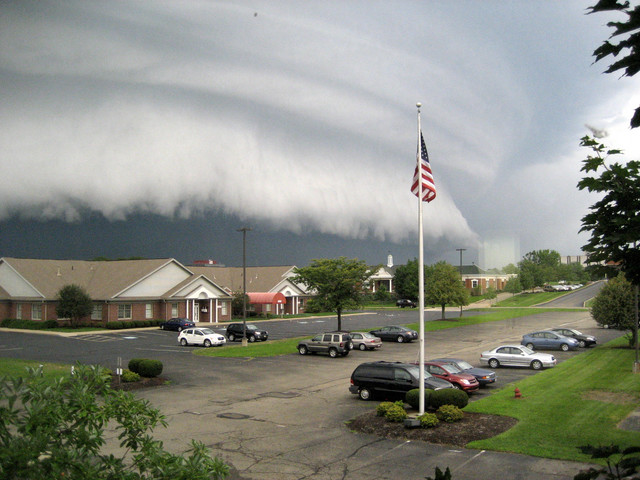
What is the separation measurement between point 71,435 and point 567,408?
1935cm

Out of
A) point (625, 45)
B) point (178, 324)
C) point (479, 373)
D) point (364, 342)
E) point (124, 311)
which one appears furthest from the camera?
point (124, 311)

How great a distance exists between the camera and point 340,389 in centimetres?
2598

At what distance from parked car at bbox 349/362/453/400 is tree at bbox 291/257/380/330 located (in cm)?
2639

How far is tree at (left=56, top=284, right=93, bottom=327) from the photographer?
61.4m

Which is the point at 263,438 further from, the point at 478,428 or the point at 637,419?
the point at 637,419

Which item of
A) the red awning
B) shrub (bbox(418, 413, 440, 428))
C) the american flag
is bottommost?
shrub (bbox(418, 413, 440, 428))

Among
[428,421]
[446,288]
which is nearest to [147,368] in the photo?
[428,421]

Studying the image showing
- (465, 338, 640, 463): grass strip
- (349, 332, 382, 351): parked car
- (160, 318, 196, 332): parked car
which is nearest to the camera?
(465, 338, 640, 463): grass strip

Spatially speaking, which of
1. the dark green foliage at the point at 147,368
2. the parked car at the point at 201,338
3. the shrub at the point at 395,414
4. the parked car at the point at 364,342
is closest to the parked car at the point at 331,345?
the parked car at the point at 364,342

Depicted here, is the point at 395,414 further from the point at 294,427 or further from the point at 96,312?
the point at 96,312

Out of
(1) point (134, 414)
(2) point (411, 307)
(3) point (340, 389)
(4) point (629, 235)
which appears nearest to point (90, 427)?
(1) point (134, 414)

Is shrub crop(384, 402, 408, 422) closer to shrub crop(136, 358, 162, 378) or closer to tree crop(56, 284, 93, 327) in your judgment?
shrub crop(136, 358, 162, 378)

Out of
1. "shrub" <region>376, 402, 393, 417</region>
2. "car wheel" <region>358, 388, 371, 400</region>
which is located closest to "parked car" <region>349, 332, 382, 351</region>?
"car wheel" <region>358, 388, 371, 400</region>

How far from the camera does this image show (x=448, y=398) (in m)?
19.6
